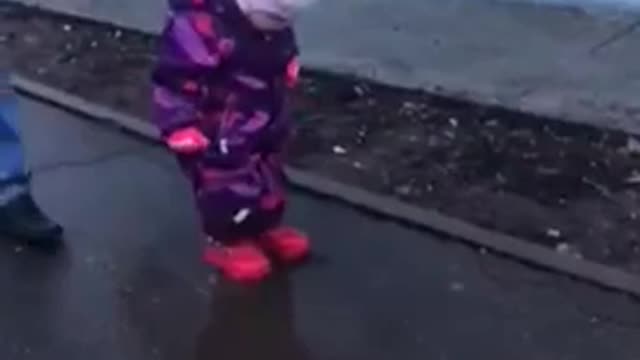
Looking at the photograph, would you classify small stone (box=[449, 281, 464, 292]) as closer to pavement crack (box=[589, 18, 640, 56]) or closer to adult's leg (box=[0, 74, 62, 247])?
adult's leg (box=[0, 74, 62, 247])

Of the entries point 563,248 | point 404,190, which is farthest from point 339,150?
point 563,248

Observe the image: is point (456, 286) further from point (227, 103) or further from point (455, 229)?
point (227, 103)

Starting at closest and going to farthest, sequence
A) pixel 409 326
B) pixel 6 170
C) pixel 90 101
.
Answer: pixel 409 326
pixel 6 170
pixel 90 101

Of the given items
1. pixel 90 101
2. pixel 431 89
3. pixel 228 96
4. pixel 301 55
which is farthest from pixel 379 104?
pixel 228 96

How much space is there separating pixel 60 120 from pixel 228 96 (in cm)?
196

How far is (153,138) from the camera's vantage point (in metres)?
5.96

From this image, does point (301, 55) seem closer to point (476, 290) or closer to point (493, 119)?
point (493, 119)

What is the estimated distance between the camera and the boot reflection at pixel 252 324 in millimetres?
4281

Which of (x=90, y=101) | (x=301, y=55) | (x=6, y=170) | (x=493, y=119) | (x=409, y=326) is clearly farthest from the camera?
(x=301, y=55)

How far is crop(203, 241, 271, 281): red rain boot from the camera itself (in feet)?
15.4

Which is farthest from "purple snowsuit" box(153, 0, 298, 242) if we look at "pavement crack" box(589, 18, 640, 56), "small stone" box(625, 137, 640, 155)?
"pavement crack" box(589, 18, 640, 56)

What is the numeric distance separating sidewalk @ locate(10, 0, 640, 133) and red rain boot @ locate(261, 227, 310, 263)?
153 cm

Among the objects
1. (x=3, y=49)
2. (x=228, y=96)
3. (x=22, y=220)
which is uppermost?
(x=228, y=96)

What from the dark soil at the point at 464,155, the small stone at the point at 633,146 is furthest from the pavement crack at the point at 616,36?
the small stone at the point at 633,146
